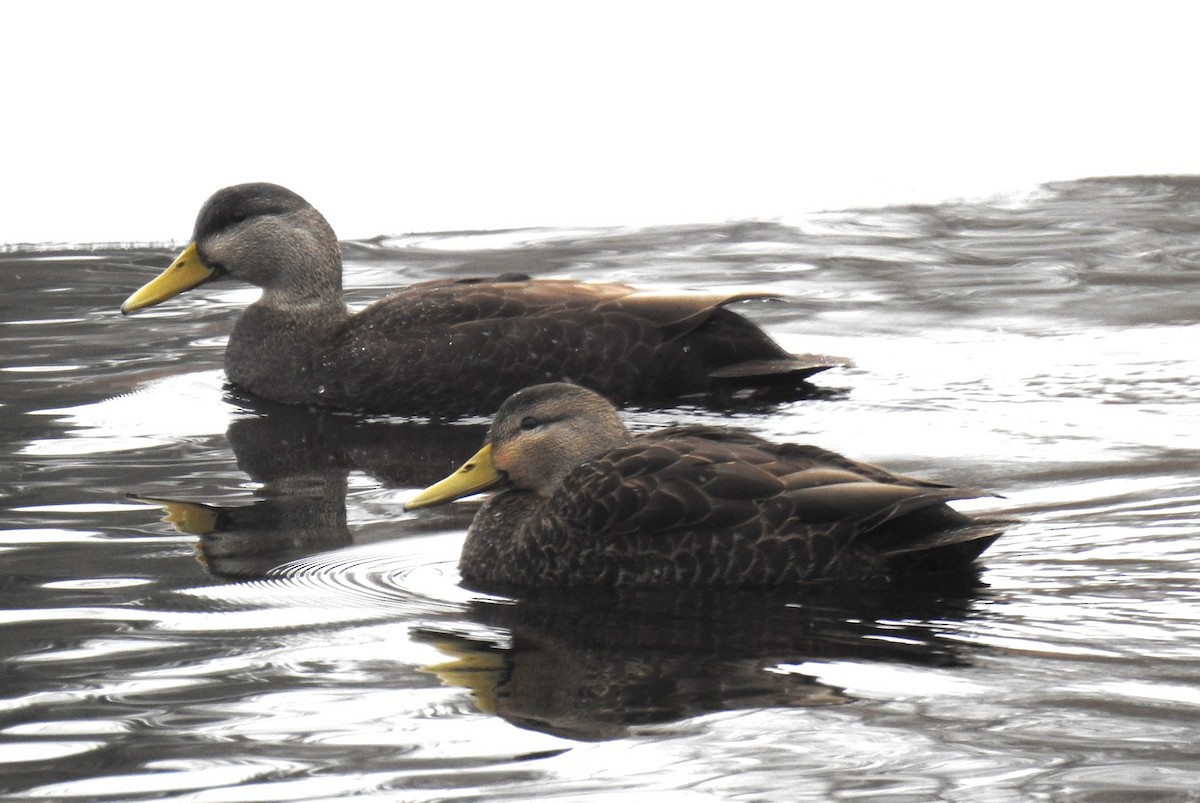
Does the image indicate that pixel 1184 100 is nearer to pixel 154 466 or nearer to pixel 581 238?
pixel 581 238

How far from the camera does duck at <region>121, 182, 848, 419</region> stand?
8094mm

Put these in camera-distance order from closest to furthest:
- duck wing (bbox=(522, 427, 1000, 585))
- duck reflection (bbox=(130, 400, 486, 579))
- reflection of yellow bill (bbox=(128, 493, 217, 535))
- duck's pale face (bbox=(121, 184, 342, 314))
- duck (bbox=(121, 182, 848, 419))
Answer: duck wing (bbox=(522, 427, 1000, 585))
duck reflection (bbox=(130, 400, 486, 579))
reflection of yellow bill (bbox=(128, 493, 217, 535))
duck (bbox=(121, 182, 848, 419))
duck's pale face (bbox=(121, 184, 342, 314))

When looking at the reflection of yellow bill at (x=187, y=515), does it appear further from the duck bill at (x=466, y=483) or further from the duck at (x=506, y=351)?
the duck at (x=506, y=351)

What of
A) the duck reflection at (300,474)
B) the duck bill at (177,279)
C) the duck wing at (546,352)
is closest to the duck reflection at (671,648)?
the duck reflection at (300,474)

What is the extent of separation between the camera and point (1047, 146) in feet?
47.5

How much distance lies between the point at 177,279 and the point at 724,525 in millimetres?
4358

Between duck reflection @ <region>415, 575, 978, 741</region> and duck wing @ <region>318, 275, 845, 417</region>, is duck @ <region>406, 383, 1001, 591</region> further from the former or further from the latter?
duck wing @ <region>318, 275, 845, 417</region>

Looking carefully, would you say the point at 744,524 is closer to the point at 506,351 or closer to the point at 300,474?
the point at 300,474

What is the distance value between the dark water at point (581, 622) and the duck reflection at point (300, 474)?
2 centimetres

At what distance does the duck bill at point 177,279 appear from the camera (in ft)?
29.1

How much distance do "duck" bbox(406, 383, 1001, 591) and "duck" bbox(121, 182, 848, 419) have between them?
2529 millimetres

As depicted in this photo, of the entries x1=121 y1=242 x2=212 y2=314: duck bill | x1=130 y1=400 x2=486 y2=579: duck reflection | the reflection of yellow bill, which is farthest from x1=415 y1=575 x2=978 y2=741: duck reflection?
x1=121 y1=242 x2=212 y2=314: duck bill

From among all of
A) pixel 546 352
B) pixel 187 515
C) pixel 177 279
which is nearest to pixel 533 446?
pixel 187 515

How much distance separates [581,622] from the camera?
5074mm
